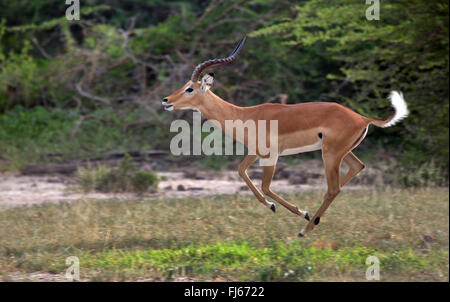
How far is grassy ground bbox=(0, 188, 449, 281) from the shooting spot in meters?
4.95

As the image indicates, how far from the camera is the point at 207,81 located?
5.30m

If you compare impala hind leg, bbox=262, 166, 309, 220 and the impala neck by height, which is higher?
the impala neck

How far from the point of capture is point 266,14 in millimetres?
13289

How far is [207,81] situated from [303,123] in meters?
0.85

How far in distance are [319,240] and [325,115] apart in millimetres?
1175

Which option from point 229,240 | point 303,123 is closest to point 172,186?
Answer: point 229,240

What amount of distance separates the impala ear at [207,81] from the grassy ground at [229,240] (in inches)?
51.8

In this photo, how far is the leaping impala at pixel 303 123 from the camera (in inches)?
202

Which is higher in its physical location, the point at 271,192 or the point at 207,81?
the point at 207,81

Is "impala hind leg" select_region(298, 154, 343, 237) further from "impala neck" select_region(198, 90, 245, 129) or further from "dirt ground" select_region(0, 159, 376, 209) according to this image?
"dirt ground" select_region(0, 159, 376, 209)

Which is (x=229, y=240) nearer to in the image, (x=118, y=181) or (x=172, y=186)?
(x=118, y=181)

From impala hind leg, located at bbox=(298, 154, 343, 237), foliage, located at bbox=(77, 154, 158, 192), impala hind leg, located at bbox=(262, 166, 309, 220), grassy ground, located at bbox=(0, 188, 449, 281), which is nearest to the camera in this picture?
grassy ground, located at bbox=(0, 188, 449, 281)

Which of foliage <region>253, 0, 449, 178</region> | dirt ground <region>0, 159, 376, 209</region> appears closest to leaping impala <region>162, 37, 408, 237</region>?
dirt ground <region>0, 159, 376, 209</region>
